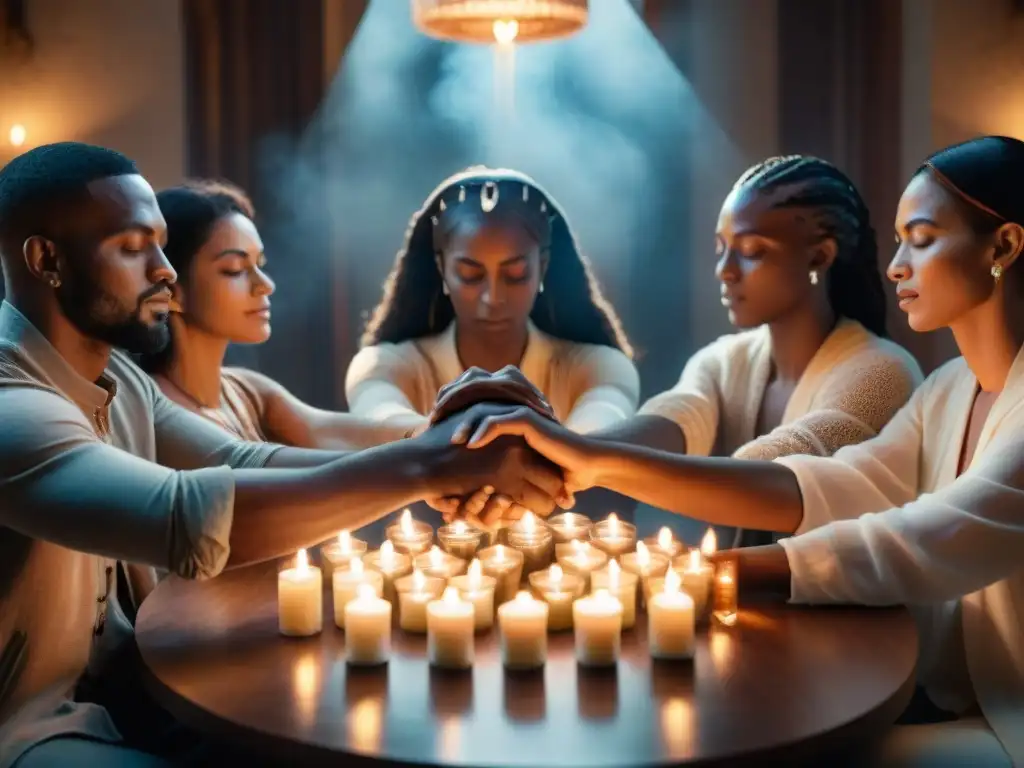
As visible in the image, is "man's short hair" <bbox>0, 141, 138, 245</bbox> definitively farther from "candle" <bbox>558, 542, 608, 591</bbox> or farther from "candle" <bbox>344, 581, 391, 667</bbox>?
"candle" <bbox>558, 542, 608, 591</bbox>

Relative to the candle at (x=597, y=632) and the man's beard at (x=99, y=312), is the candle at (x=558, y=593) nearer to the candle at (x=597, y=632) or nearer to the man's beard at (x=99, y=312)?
the candle at (x=597, y=632)

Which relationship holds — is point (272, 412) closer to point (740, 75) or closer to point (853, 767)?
point (853, 767)

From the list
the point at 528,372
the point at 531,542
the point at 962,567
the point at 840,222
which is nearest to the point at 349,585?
the point at 531,542

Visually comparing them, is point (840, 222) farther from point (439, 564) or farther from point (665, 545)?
point (439, 564)

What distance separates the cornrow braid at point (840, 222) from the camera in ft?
9.74

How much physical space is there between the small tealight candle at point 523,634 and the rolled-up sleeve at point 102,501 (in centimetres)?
49

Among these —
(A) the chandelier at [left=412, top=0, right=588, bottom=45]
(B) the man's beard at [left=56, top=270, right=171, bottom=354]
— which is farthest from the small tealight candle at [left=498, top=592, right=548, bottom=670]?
(A) the chandelier at [left=412, top=0, right=588, bottom=45]

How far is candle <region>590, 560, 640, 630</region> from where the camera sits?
2.15 m

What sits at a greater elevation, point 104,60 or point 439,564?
point 104,60

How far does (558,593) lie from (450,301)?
154 cm

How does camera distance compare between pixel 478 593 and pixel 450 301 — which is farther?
pixel 450 301

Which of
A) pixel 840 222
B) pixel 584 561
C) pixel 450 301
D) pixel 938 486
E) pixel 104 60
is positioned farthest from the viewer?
pixel 104 60

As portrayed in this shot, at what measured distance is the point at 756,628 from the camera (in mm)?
2158

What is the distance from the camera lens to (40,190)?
7.39 feet
